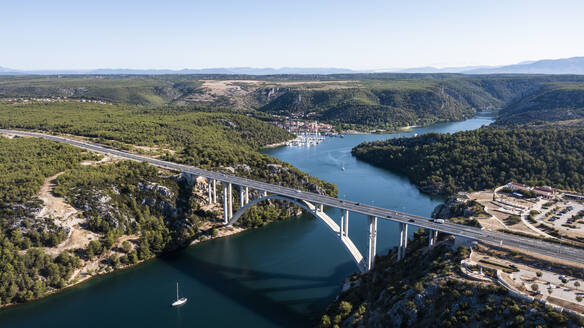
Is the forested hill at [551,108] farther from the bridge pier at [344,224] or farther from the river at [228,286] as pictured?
the bridge pier at [344,224]

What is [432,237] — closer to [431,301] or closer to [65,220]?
[431,301]

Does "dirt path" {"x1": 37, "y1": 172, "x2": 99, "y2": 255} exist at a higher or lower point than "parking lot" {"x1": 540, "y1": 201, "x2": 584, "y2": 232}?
lower

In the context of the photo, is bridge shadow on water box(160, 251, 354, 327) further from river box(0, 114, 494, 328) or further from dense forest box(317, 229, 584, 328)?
dense forest box(317, 229, 584, 328)

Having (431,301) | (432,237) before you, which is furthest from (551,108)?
(431,301)

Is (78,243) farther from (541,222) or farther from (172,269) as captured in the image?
(541,222)

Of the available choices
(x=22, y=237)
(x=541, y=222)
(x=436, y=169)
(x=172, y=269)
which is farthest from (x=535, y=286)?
(x=436, y=169)

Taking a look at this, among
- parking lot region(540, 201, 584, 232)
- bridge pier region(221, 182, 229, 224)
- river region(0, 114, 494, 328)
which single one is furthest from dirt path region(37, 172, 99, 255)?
parking lot region(540, 201, 584, 232)

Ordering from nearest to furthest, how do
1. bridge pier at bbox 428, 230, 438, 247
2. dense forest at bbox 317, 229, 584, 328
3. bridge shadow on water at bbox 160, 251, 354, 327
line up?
dense forest at bbox 317, 229, 584, 328
bridge pier at bbox 428, 230, 438, 247
bridge shadow on water at bbox 160, 251, 354, 327
